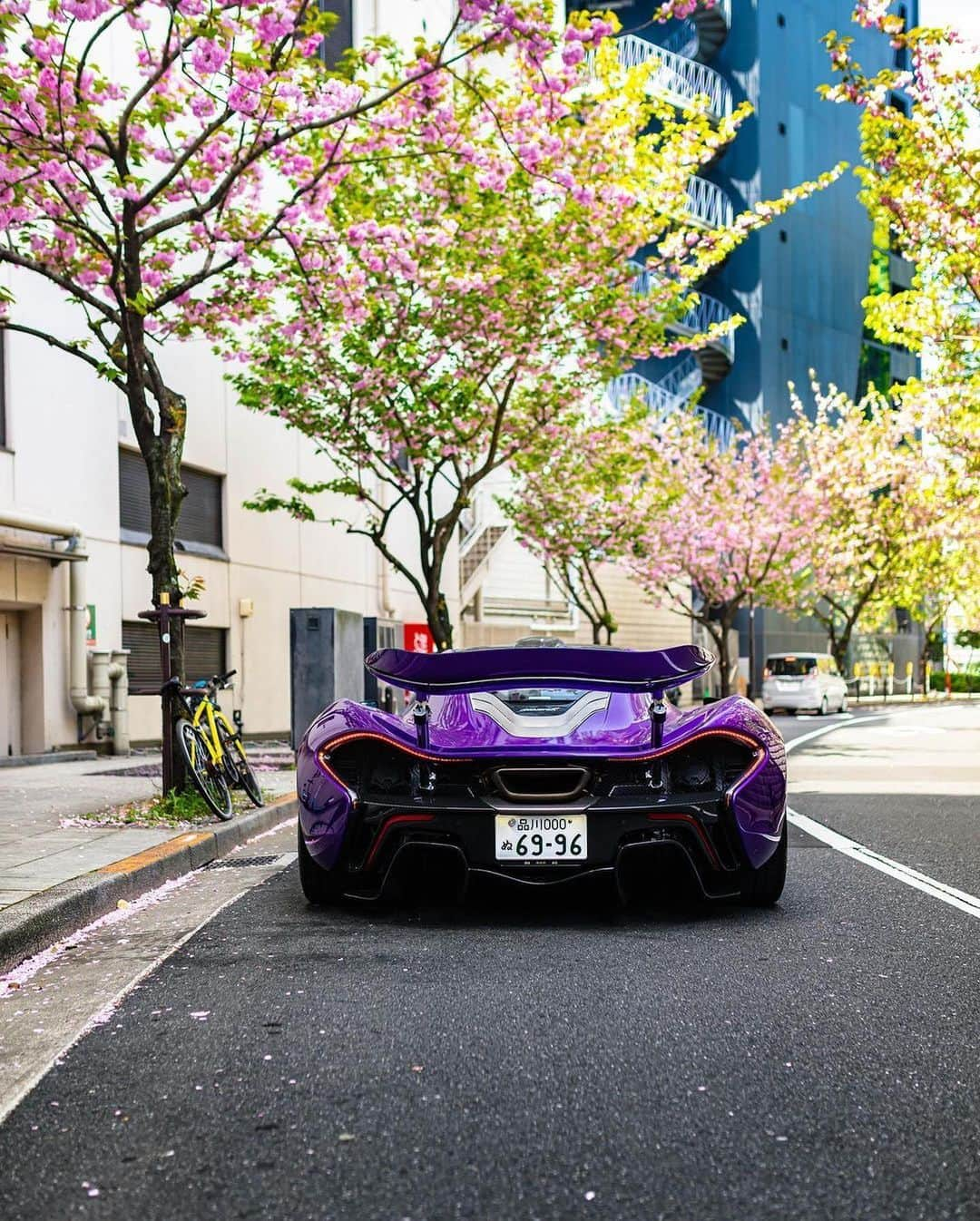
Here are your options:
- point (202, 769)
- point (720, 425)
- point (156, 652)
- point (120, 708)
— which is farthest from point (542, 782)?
point (720, 425)

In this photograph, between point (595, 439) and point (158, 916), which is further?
point (595, 439)

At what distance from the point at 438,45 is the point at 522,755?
6097mm

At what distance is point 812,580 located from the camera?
158ft

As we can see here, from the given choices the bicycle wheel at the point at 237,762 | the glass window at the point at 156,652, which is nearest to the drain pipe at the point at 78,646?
the glass window at the point at 156,652

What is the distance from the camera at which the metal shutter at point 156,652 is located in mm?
19062

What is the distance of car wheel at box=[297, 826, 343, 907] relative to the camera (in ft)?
20.1

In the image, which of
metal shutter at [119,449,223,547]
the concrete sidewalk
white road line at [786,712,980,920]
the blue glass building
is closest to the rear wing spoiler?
white road line at [786,712,980,920]

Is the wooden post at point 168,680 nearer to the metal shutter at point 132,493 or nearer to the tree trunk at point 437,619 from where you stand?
the metal shutter at point 132,493

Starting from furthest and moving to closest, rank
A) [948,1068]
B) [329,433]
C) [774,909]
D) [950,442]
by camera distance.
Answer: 1. [950,442]
2. [329,433]
3. [774,909]
4. [948,1068]

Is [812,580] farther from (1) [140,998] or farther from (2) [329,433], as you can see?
(1) [140,998]

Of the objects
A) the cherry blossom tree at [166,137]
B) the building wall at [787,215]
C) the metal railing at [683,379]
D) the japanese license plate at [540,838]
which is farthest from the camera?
the building wall at [787,215]

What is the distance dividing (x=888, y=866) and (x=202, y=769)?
4859 millimetres

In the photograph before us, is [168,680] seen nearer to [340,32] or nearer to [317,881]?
[317,881]

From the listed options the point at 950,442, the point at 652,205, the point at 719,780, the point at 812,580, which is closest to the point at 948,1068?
the point at 719,780
